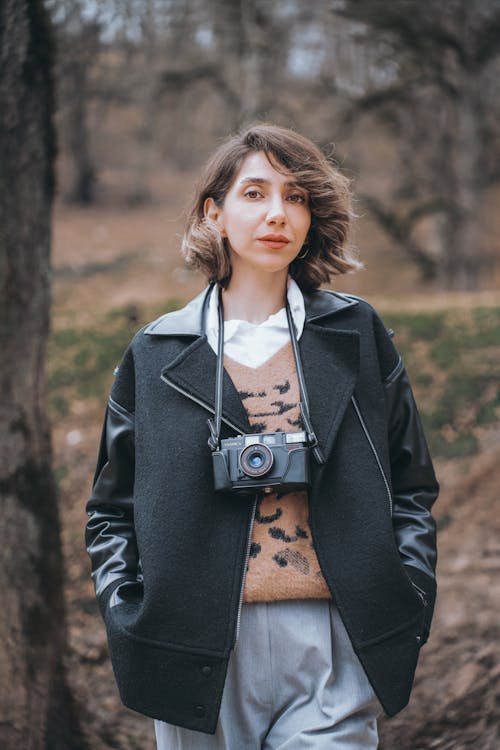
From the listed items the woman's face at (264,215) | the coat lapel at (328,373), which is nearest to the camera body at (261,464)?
the coat lapel at (328,373)

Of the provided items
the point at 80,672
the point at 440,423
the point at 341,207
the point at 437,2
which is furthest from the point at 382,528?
the point at 437,2

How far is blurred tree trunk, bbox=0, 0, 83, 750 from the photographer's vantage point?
3.36 meters

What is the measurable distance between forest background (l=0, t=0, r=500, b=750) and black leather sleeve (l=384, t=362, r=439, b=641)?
921mm

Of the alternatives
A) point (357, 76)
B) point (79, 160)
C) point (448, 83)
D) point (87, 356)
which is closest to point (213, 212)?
point (87, 356)

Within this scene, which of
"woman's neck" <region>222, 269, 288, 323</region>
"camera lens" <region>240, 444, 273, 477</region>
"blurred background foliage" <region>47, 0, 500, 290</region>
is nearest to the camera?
"camera lens" <region>240, 444, 273, 477</region>

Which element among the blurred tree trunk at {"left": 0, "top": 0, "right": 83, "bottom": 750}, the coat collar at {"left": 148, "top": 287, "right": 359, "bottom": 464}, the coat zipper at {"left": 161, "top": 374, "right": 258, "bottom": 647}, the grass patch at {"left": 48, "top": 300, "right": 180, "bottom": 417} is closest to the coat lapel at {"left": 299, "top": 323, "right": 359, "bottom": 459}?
the coat collar at {"left": 148, "top": 287, "right": 359, "bottom": 464}

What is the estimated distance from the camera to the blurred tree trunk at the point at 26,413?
336cm

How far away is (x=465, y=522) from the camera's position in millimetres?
5938

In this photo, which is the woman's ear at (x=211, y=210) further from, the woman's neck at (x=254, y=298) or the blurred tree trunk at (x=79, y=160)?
the blurred tree trunk at (x=79, y=160)

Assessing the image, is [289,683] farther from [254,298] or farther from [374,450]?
[254,298]

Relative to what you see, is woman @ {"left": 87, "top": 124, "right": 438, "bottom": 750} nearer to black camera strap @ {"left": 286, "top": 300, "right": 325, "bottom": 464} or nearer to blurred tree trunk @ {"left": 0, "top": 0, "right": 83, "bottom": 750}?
black camera strap @ {"left": 286, "top": 300, "right": 325, "bottom": 464}

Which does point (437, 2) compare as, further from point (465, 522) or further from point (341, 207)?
point (341, 207)

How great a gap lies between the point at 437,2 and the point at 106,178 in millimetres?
18453

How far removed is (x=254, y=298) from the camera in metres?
2.50
